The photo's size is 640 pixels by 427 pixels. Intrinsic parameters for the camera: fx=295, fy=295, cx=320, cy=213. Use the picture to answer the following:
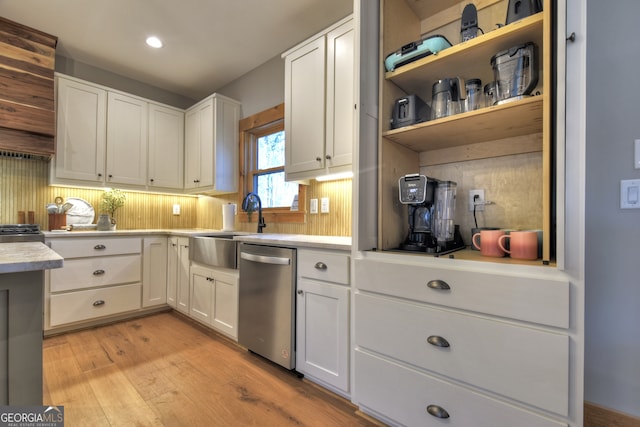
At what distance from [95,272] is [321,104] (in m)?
2.52

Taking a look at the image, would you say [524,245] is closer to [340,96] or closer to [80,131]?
[340,96]

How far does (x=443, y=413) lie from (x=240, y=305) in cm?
148

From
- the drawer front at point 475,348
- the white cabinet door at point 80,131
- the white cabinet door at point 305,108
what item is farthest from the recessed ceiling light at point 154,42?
the drawer front at point 475,348

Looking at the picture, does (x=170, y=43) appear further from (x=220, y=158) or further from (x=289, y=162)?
(x=289, y=162)

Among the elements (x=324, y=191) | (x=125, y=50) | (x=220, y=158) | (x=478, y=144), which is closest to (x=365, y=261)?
(x=478, y=144)

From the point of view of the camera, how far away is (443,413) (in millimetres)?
1188

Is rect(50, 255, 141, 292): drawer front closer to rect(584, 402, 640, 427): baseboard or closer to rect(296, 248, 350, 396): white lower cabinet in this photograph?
rect(296, 248, 350, 396): white lower cabinet

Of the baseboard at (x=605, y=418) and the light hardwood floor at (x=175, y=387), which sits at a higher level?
the baseboard at (x=605, y=418)

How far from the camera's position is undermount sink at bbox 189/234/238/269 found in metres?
2.29

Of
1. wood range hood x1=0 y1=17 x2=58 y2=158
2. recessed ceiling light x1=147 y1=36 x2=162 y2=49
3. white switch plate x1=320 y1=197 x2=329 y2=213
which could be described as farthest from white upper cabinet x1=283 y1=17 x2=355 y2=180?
wood range hood x1=0 y1=17 x2=58 y2=158

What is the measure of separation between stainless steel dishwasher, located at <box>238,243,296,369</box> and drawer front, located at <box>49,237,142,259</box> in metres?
1.45

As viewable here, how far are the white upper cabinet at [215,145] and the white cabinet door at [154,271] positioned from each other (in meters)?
0.75

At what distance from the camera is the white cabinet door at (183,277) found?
2.85 meters

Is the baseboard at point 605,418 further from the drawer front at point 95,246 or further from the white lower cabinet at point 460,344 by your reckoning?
the drawer front at point 95,246
